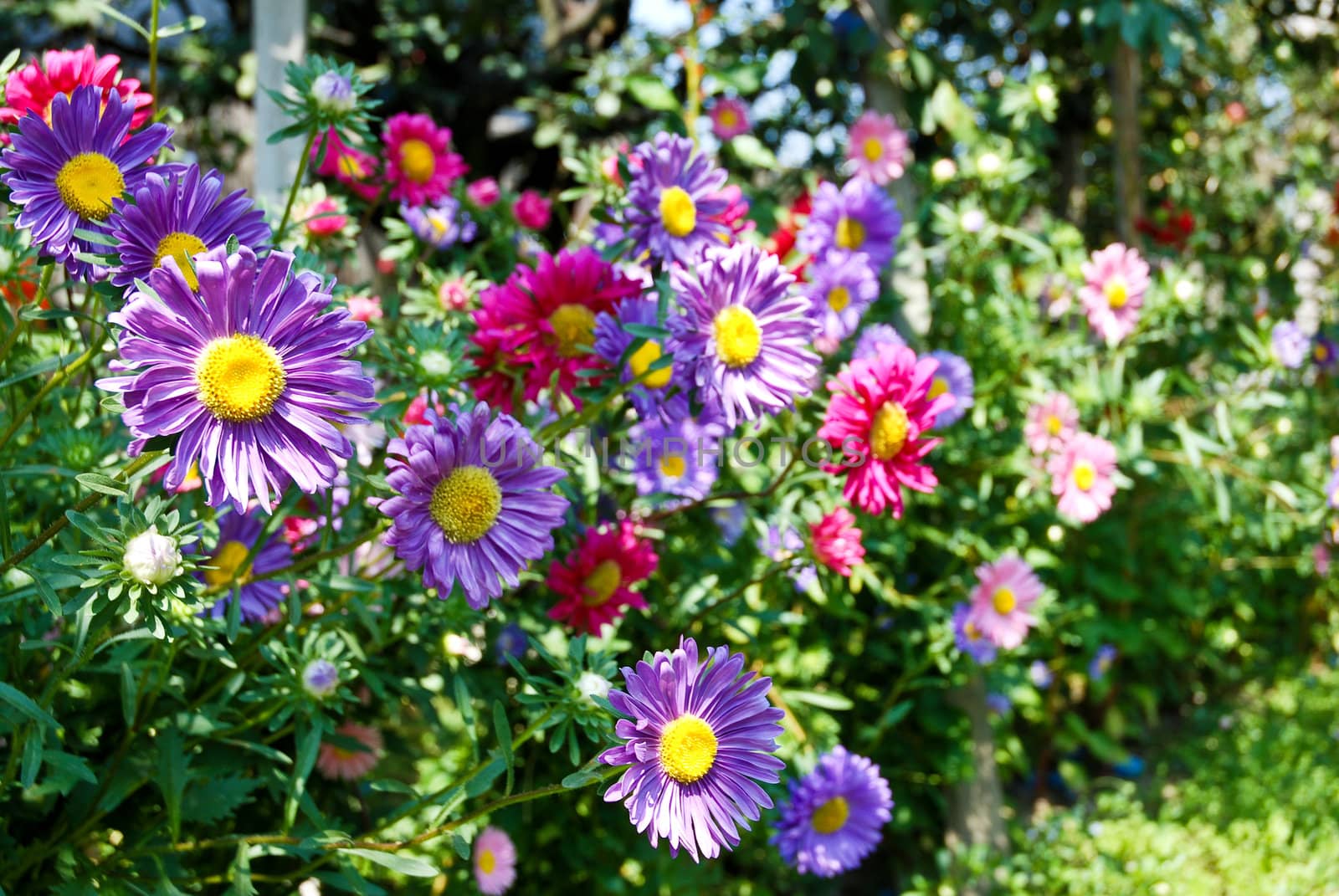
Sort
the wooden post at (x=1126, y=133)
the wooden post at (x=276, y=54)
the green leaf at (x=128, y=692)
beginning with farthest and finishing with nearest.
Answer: the wooden post at (x=1126, y=133) < the wooden post at (x=276, y=54) < the green leaf at (x=128, y=692)

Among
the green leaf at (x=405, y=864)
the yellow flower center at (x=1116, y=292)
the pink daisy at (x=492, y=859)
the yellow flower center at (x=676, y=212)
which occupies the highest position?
the yellow flower center at (x=1116, y=292)

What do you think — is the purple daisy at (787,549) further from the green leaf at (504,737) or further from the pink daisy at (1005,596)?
the green leaf at (504,737)

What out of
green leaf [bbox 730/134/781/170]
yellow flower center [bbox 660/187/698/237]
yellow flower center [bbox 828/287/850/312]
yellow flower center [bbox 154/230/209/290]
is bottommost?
yellow flower center [bbox 154/230/209/290]

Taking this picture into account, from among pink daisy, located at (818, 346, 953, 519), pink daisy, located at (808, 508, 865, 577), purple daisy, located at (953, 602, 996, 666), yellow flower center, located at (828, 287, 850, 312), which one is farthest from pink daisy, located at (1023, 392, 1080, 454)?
pink daisy, located at (818, 346, 953, 519)

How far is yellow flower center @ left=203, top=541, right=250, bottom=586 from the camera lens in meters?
1.22

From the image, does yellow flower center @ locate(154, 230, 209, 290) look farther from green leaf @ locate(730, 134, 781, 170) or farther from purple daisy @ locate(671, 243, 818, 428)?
green leaf @ locate(730, 134, 781, 170)

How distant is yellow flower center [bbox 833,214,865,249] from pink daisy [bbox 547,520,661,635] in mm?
744

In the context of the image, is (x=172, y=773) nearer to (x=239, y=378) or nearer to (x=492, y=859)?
(x=239, y=378)

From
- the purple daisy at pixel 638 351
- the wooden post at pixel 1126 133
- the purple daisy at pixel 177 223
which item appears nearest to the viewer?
the purple daisy at pixel 177 223

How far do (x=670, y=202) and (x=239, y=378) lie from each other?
0.62 meters

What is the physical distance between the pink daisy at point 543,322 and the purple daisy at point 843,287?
2.03 ft

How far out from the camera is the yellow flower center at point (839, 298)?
70.5 inches

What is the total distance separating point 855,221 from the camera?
188 cm

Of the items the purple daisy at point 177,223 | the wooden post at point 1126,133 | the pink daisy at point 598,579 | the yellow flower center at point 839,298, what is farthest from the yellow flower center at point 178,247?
the wooden post at point 1126,133
